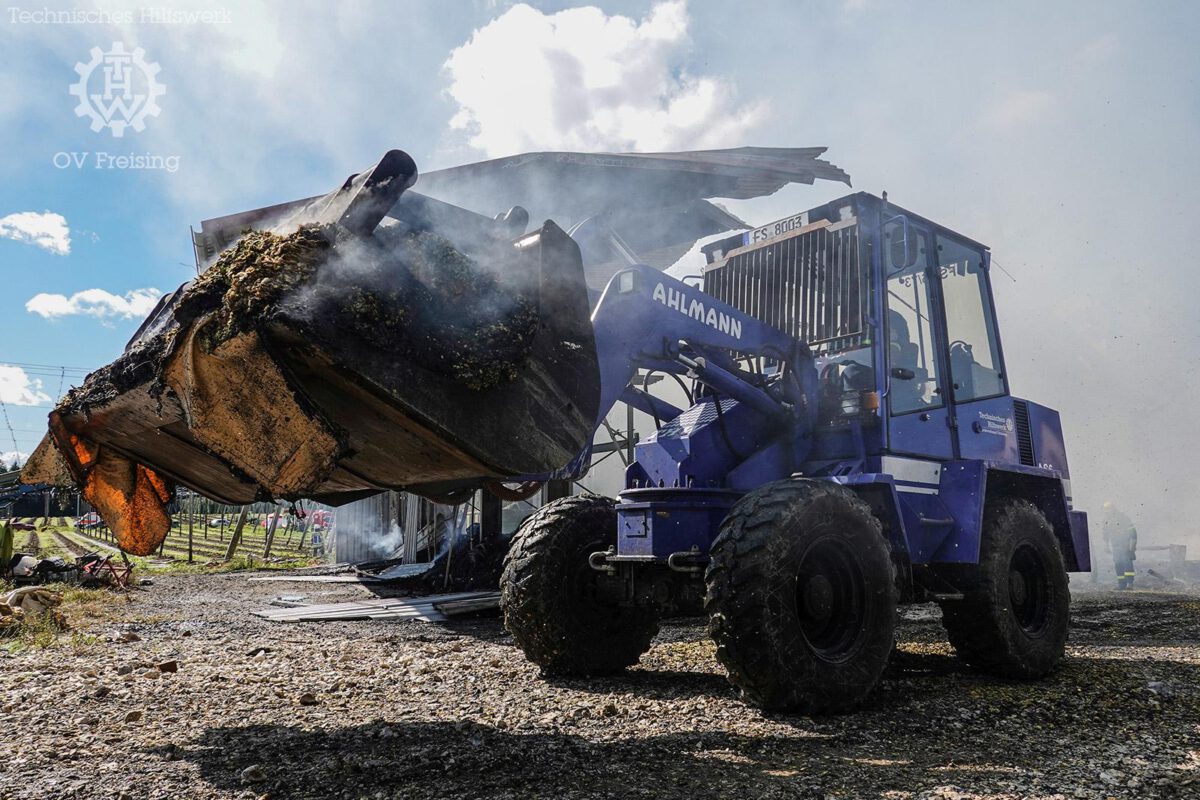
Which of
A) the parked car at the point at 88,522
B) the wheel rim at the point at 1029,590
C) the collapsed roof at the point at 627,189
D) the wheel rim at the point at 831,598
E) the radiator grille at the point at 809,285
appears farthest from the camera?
the parked car at the point at 88,522

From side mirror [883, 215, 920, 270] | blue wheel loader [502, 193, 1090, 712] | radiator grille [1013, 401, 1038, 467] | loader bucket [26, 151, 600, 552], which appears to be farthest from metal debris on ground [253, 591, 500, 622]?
loader bucket [26, 151, 600, 552]

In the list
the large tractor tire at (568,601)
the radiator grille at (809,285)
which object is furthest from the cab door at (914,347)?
the large tractor tire at (568,601)

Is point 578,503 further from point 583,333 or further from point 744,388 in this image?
point 583,333

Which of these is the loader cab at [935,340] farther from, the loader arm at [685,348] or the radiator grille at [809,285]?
the loader arm at [685,348]

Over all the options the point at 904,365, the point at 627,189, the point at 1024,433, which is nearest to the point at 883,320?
the point at 904,365

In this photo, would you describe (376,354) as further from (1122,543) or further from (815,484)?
(1122,543)

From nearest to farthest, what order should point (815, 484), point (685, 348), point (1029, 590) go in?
point (815, 484) → point (685, 348) → point (1029, 590)

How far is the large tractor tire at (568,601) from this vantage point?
16.9ft

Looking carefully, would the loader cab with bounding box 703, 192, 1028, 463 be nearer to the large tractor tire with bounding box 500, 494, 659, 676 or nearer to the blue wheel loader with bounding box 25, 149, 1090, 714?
the blue wheel loader with bounding box 25, 149, 1090, 714

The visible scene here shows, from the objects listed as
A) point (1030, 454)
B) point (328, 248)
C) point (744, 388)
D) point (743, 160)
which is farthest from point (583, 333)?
point (743, 160)

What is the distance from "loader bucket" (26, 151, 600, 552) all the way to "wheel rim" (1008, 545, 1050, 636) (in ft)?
14.0

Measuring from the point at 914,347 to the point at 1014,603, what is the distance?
6.64 feet

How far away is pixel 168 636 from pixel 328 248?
22.3 ft

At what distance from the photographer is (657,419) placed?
19.2 feet
